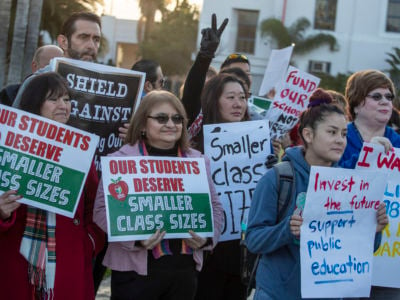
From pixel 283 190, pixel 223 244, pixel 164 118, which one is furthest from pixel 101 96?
pixel 283 190

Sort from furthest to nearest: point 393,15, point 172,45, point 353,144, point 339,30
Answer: point 172,45, point 339,30, point 393,15, point 353,144

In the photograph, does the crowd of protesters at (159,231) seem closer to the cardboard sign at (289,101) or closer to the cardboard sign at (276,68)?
the cardboard sign at (289,101)

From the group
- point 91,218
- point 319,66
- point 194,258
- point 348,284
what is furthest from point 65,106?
point 319,66

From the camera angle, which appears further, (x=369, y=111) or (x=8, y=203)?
(x=369, y=111)

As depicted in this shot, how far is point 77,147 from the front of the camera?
427cm

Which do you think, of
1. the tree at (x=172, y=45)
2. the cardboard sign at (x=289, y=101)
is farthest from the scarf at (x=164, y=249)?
the tree at (x=172, y=45)

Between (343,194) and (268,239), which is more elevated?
(343,194)

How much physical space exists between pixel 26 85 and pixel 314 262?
193cm

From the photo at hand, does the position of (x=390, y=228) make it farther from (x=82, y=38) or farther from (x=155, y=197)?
(x=82, y=38)

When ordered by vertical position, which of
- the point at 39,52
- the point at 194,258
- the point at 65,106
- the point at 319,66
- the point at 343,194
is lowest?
the point at 194,258

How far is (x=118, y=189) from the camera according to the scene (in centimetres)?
439

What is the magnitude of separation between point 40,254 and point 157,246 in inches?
27.1

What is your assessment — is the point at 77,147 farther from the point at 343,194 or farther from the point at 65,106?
the point at 343,194

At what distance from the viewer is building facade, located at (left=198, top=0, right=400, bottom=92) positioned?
41.0 m
